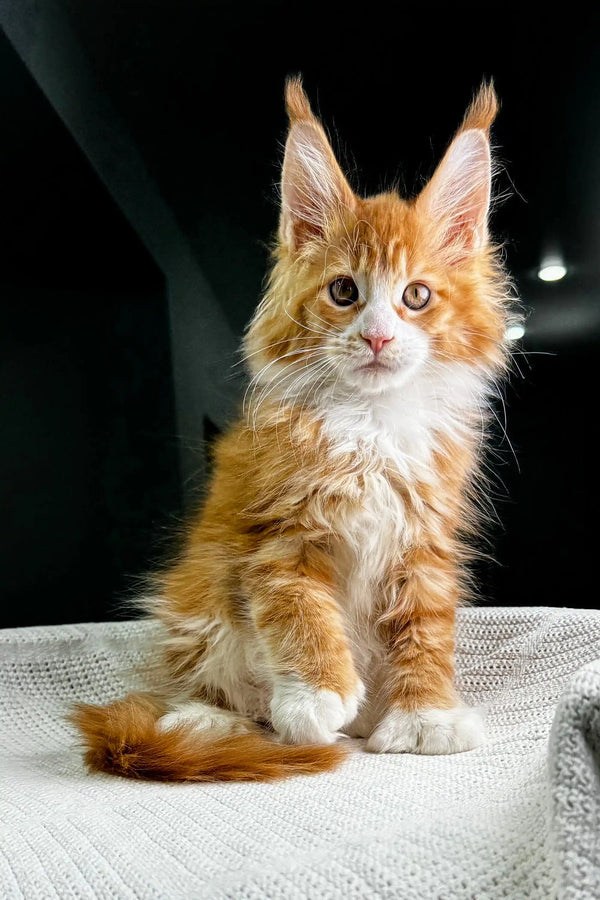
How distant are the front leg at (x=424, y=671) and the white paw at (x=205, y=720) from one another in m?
0.19

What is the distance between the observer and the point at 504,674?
1.34 meters

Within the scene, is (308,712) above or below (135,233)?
below

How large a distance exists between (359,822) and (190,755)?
0.29 meters

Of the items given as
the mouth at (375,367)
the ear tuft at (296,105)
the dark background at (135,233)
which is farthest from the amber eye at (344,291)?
the dark background at (135,233)

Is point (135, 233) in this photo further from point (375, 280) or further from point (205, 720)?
point (205, 720)

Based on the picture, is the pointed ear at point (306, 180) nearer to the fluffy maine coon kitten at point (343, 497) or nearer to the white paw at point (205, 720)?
the fluffy maine coon kitten at point (343, 497)

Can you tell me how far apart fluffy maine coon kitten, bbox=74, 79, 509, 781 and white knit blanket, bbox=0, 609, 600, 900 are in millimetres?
86

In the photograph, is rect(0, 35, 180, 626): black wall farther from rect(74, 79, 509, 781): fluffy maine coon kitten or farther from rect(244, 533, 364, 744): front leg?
rect(244, 533, 364, 744): front leg

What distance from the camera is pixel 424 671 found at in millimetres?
1138

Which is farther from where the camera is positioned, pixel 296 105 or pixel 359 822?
pixel 296 105

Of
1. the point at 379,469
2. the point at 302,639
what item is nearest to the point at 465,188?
the point at 379,469

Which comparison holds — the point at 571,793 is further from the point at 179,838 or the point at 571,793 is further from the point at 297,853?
the point at 179,838

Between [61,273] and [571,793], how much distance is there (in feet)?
5.72

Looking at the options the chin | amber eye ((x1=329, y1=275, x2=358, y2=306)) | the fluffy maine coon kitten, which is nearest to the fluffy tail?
the fluffy maine coon kitten
